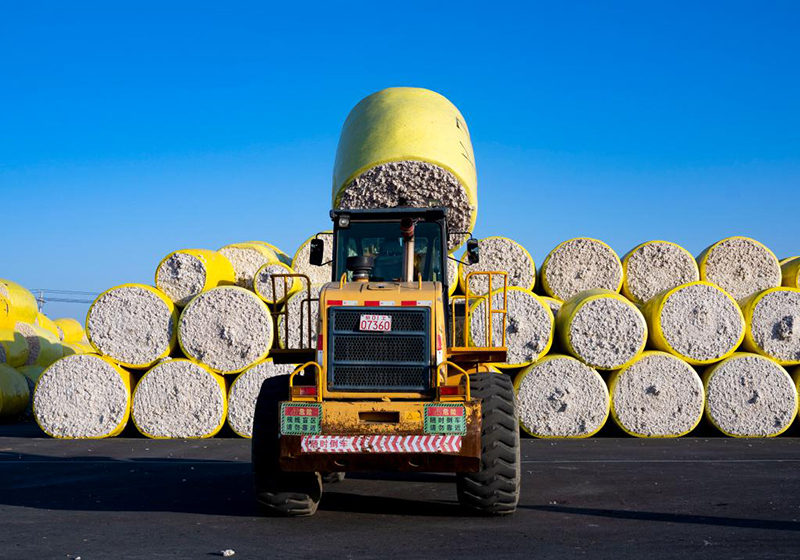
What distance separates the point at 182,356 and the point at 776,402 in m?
8.89

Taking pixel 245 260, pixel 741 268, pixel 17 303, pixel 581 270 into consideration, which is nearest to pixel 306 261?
pixel 245 260

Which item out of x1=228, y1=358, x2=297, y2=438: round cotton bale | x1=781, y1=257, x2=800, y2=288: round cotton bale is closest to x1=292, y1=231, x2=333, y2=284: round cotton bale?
x1=228, y1=358, x2=297, y2=438: round cotton bale

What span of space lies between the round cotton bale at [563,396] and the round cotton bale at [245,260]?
4.85 m

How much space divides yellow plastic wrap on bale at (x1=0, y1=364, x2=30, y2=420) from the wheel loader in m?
10.8

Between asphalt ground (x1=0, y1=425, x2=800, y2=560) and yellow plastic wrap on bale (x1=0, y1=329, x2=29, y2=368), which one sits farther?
yellow plastic wrap on bale (x1=0, y1=329, x2=29, y2=368)

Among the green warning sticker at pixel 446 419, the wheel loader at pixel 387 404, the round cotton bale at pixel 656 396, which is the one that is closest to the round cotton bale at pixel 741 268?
the round cotton bale at pixel 656 396

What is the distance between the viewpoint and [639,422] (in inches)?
516

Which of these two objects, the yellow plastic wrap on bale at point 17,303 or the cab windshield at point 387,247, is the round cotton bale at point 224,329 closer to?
the cab windshield at point 387,247

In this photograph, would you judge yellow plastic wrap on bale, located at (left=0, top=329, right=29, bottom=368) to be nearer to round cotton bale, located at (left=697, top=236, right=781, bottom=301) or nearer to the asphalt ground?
the asphalt ground

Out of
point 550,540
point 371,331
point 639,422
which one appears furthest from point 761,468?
point 371,331

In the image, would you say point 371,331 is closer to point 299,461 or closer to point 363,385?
point 363,385

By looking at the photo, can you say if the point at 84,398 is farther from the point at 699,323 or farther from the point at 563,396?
the point at 699,323

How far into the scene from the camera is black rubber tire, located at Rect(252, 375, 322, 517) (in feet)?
22.5

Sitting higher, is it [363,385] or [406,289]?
[406,289]
